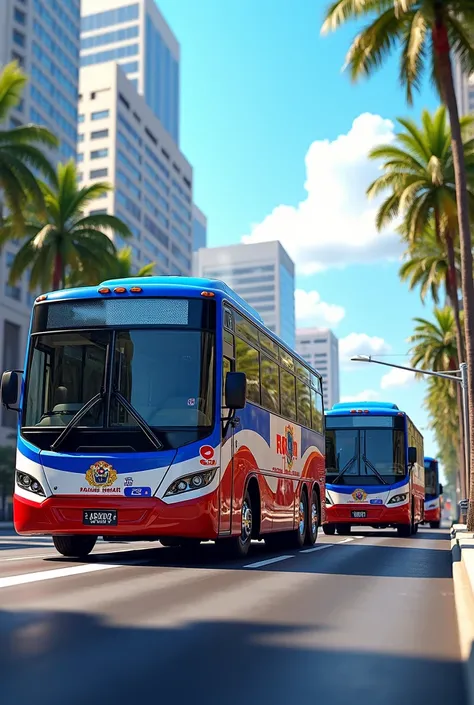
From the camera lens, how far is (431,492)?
48500 millimetres

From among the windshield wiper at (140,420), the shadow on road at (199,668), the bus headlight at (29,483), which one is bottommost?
the shadow on road at (199,668)

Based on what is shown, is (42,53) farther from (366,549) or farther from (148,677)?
(148,677)

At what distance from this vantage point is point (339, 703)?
4.45 meters

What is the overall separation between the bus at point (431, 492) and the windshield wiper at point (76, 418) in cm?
3853

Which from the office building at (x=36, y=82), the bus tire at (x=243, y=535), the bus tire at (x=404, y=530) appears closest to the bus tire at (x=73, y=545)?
the bus tire at (x=243, y=535)

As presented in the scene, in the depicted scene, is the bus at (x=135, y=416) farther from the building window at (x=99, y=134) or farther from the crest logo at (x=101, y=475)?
the building window at (x=99, y=134)

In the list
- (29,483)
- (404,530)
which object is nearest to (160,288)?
(29,483)

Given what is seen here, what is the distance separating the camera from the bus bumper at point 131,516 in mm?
11109

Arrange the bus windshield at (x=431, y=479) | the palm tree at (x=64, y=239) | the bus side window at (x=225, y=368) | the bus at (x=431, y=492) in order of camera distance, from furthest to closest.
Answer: the bus windshield at (x=431, y=479), the bus at (x=431, y=492), the palm tree at (x=64, y=239), the bus side window at (x=225, y=368)

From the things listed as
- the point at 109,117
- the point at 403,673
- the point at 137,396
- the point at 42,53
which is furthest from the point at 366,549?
the point at 109,117

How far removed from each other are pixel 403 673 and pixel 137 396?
6802 millimetres

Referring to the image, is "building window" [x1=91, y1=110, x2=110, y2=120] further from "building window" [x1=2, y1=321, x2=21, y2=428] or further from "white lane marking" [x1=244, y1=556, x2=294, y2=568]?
"white lane marking" [x1=244, y1=556, x2=294, y2=568]

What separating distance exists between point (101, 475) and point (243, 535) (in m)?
2.81

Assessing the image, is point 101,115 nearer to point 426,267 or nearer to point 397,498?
point 426,267
